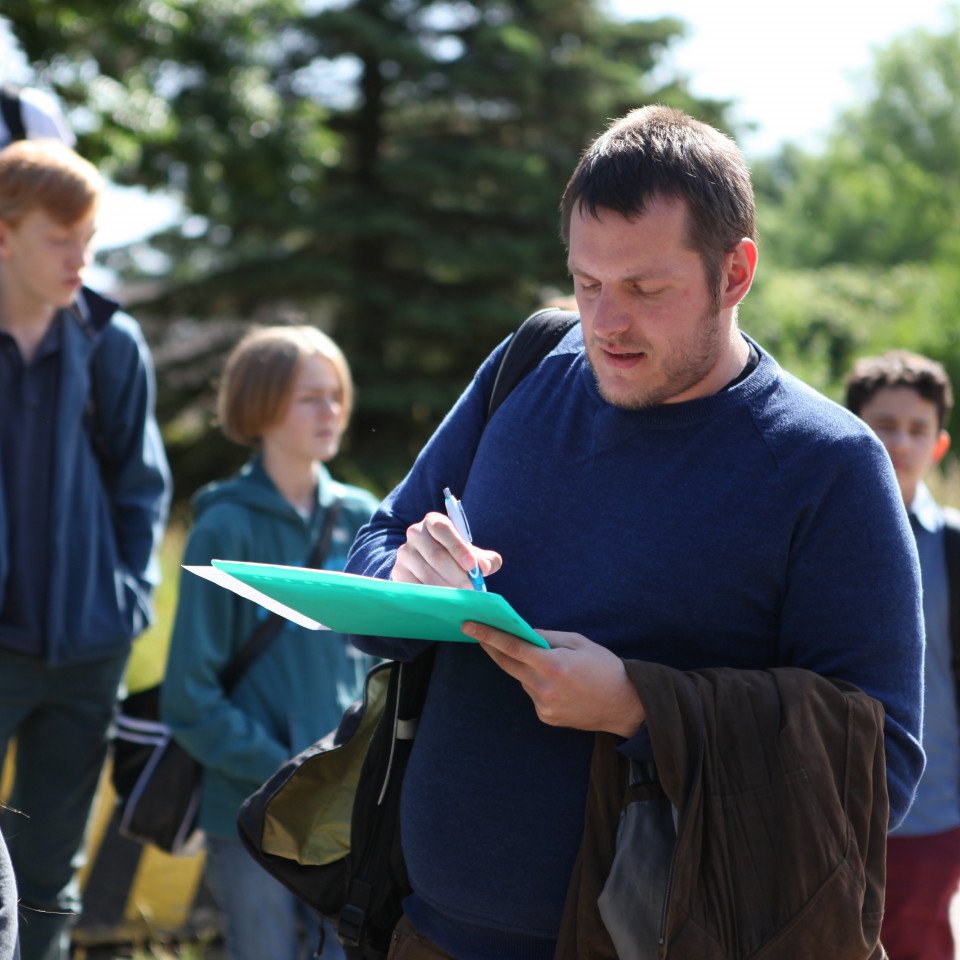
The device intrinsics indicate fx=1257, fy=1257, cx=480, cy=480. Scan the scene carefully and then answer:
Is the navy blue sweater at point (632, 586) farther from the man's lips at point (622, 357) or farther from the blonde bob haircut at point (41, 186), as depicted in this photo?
the blonde bob haircut at point (41, 186)

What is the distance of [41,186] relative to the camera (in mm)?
3619

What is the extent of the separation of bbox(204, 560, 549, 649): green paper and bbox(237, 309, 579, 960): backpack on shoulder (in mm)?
498

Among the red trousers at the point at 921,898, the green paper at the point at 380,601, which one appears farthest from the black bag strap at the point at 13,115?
the red trousers at the point at 921,898

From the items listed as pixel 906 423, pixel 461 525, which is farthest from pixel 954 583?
pixel 461 525

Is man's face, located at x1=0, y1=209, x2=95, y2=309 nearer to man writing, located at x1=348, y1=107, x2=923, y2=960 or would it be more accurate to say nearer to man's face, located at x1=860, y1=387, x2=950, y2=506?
man writing, located at x1=348, y1=107, x2=923, y2=960

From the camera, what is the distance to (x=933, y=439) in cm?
410

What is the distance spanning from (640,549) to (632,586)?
6cm

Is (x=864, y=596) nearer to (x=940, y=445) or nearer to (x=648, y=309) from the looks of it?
(x=648, y=309)

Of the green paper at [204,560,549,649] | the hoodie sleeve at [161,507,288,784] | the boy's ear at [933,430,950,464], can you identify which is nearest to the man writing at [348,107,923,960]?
the green paper at [204,560,549,649]

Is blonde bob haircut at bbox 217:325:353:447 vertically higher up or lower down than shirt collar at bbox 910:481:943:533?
higher up

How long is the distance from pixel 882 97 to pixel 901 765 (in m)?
51.9

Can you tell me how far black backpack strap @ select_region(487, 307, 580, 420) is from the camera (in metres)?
2.50

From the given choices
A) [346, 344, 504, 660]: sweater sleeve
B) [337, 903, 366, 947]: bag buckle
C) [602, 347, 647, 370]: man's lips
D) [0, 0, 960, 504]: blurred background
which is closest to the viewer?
[602, 347, 647, 370]: man's lips

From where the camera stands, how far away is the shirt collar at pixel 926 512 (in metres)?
3.81
